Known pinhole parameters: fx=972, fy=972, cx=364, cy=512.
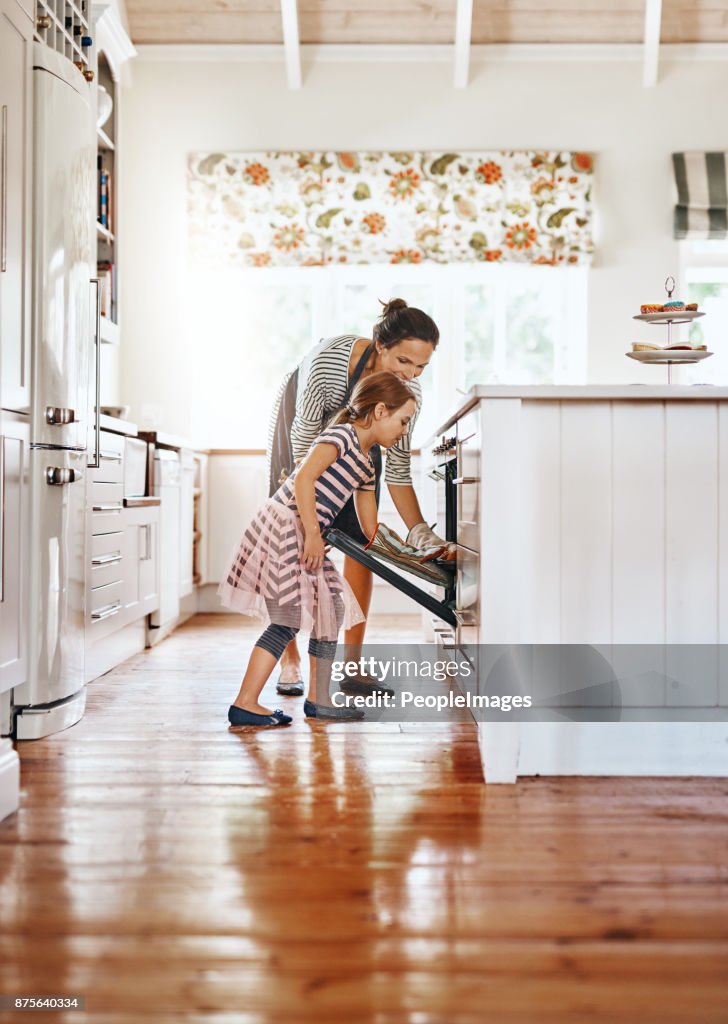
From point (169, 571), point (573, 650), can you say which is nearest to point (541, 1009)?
point (573, 650)

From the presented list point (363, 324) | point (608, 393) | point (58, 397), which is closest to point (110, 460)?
point (58, 397)

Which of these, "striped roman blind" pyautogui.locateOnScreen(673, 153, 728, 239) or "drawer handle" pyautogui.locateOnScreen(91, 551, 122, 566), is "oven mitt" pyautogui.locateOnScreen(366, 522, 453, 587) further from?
"striped roman blind" pyautogui.locateOnScreen(673, 153, 728, 239)

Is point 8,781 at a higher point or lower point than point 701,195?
lower

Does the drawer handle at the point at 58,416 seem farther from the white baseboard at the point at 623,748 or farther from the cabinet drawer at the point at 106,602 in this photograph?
the white baseboard at the point at 623,748

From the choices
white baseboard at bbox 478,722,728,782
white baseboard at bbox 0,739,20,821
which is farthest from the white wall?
white baseboard at bbox 0,739,20,821

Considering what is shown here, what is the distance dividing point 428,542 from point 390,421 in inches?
15.2

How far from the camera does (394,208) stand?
4.98 meters

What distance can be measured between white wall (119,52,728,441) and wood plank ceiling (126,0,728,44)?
0.14 metres

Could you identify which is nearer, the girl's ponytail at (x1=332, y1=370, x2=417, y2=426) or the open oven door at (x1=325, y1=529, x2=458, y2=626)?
the girl's ponytail at (x1=332, y1=370, x2=417, y2=426)

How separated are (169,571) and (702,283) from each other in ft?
10.4

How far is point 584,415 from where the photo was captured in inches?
78.1

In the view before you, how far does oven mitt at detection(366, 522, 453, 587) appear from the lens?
2629 millimetres

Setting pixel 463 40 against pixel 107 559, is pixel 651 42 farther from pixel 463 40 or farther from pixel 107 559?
pixel 107 559

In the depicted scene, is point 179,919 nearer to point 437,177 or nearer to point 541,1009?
point 541,1009
